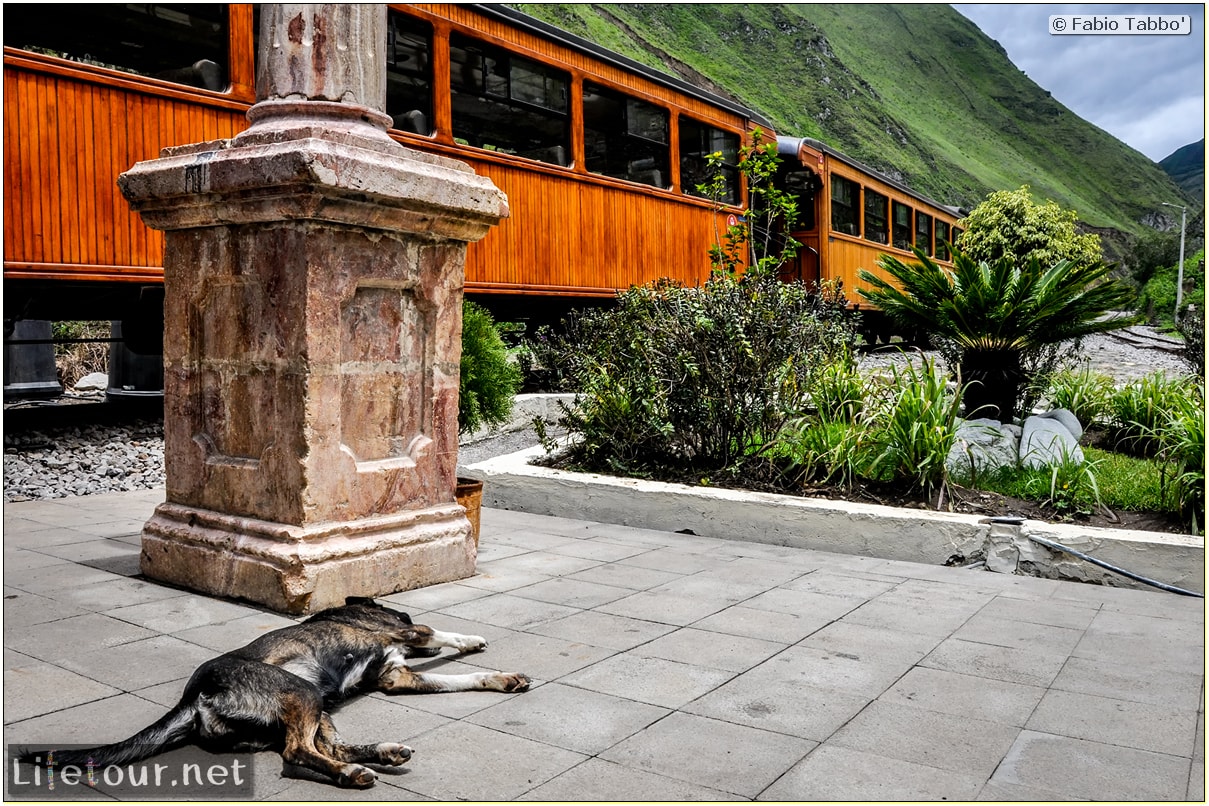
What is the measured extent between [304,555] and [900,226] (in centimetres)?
1759

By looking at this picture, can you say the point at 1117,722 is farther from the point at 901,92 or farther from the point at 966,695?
the point at 901,92

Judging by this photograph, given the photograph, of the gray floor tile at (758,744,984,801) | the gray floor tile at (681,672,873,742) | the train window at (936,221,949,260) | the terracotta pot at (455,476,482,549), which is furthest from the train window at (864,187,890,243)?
the gray floor tile at (758,744,984,801)

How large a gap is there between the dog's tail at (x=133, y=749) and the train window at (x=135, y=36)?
228 inches

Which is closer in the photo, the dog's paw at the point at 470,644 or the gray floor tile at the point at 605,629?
the dog's paw at the point at 470,644

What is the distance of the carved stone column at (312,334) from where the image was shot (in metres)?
4.06

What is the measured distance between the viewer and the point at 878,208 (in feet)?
60.3

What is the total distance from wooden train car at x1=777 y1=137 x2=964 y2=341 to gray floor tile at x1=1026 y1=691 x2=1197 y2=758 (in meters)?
11.5

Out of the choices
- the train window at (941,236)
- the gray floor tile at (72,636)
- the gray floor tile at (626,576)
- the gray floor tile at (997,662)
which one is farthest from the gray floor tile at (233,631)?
the train window at (941,236)

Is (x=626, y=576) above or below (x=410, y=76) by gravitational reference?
below

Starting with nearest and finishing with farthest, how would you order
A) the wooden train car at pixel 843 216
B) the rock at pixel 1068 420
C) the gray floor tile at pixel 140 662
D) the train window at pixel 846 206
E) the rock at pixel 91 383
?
the gray floor tile at pixel 140 662 → the rock at pixel 1068 420 → the rock at pixel 91 383 → the wooden train car at pixel 843 216 → the train window at pixel 846 206

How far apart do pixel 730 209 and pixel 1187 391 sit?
7.51 metres

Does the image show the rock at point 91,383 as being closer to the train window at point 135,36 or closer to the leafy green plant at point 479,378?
the train window at point 135,36

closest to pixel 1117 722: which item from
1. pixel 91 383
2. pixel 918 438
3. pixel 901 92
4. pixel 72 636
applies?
pixel 918 438

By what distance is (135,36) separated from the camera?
23.5 feet
